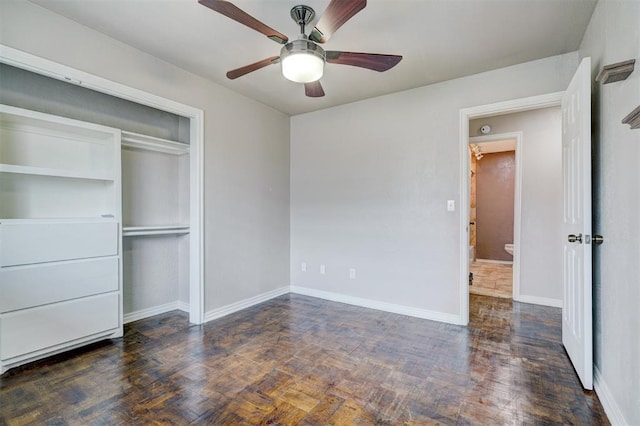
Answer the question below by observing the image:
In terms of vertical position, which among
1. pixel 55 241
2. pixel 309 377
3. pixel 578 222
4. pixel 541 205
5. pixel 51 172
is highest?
pixel 51 172

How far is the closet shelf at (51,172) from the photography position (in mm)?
2101

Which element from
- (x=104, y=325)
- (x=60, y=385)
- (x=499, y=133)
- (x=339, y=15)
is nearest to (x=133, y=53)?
(x=339, y=15)

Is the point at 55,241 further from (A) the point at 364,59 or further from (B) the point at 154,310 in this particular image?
(A) the point at 364,59

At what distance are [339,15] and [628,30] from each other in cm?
147

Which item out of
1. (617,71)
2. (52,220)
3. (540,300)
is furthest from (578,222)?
(52,220)

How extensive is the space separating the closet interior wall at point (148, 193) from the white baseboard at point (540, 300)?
4.18 metres

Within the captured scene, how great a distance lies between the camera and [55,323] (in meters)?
2.29

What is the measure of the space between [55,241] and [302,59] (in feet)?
7.54

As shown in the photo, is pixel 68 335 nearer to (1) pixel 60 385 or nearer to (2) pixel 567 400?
(1) pixel 60 385

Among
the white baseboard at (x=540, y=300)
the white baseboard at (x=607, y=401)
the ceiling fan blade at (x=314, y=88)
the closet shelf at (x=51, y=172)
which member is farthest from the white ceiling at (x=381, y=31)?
the white baseboard at (x=540, y=300)

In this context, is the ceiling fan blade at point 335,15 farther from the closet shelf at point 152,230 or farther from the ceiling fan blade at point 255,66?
the closet shelf at point 152,230

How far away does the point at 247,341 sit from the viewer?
2691 millimetres

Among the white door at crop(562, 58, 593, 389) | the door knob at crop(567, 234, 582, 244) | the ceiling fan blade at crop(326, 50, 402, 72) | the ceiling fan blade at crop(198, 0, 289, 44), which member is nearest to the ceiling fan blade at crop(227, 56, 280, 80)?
the ceiling fan blade at crop(198, 0, 289, 44)

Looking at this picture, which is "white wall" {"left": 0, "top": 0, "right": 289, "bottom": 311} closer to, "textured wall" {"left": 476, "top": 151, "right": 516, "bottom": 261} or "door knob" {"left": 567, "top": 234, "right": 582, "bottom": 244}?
"door knob" {"left": 567, "top": 234, "right": 582, "bottom": 244}
